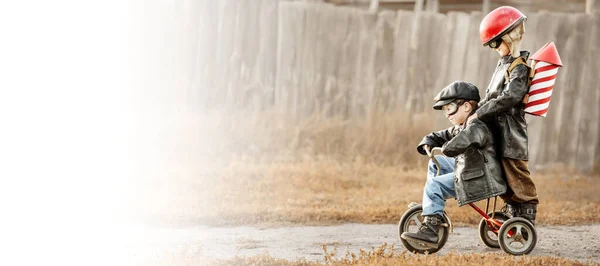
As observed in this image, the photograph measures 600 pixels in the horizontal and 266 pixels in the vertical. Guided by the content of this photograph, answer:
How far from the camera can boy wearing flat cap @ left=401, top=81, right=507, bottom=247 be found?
4.98 metres

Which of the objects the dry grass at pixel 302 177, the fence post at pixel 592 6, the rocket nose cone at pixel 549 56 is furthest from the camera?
the fence post at pixel 592 6

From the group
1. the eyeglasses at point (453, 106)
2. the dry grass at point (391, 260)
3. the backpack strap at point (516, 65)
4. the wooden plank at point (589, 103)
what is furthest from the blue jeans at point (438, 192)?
the wooden plank at point (589, 103)

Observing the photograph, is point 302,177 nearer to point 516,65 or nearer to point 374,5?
point 516,65

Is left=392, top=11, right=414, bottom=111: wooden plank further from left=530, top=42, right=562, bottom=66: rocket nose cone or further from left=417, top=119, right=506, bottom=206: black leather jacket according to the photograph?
left=417, top=119, right=506, bottom=206: black leather jacket

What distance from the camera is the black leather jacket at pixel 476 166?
4.96 metres

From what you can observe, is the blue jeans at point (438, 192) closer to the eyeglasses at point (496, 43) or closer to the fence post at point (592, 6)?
the eyeglasses at point (496, 43)

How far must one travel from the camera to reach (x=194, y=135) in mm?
9805

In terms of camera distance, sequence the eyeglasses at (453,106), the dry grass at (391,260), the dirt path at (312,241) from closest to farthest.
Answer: the dry grass at (391,260)
the eyeglasses at (453,106)
the dirt path at (312,241)

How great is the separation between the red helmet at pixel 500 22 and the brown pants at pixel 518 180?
0.87 meters

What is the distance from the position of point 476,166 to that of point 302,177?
4.09 m

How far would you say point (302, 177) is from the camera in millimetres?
8930

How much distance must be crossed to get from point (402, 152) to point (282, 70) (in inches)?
78.5

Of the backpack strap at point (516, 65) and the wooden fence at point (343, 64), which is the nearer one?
the backpack strap at point (516, 65)

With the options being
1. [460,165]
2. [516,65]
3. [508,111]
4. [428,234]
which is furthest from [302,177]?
[516,65]
